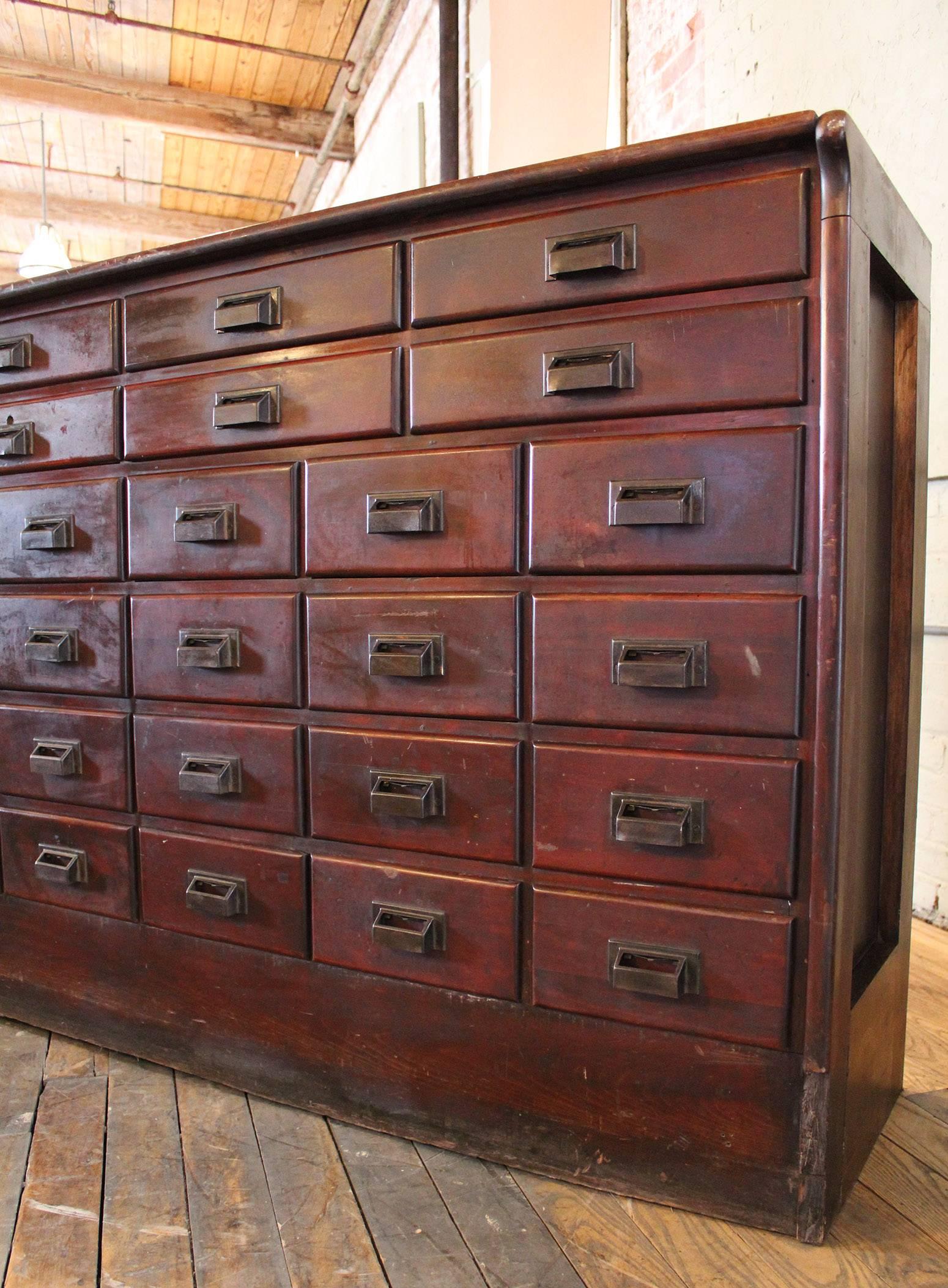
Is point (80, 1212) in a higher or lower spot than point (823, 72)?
lower

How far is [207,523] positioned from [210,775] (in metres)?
0.46

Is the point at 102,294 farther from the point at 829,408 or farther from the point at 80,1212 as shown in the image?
the point at 80,1212

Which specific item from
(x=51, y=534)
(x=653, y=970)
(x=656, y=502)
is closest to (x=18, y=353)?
(x=51, y=534)

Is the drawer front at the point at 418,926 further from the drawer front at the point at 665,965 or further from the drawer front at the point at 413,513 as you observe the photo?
the drawer front at the point at 413,513

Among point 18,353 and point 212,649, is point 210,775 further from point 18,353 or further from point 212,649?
point 18,353

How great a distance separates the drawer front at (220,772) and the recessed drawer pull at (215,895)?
4.2 inches

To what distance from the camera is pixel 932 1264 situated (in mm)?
1342

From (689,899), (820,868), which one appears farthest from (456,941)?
(820,868)

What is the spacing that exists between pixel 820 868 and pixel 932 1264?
1.90 feet

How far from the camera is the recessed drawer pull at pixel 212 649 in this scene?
5.76ft

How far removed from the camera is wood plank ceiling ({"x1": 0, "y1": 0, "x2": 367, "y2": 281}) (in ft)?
17.9

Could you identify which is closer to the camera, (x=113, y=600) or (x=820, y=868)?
(x=820, y=868)

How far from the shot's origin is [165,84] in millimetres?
6199

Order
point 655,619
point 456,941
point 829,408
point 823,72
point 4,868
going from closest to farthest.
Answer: point 829,408
point 655,619
point 456,941
point 4,868
point 823,72
